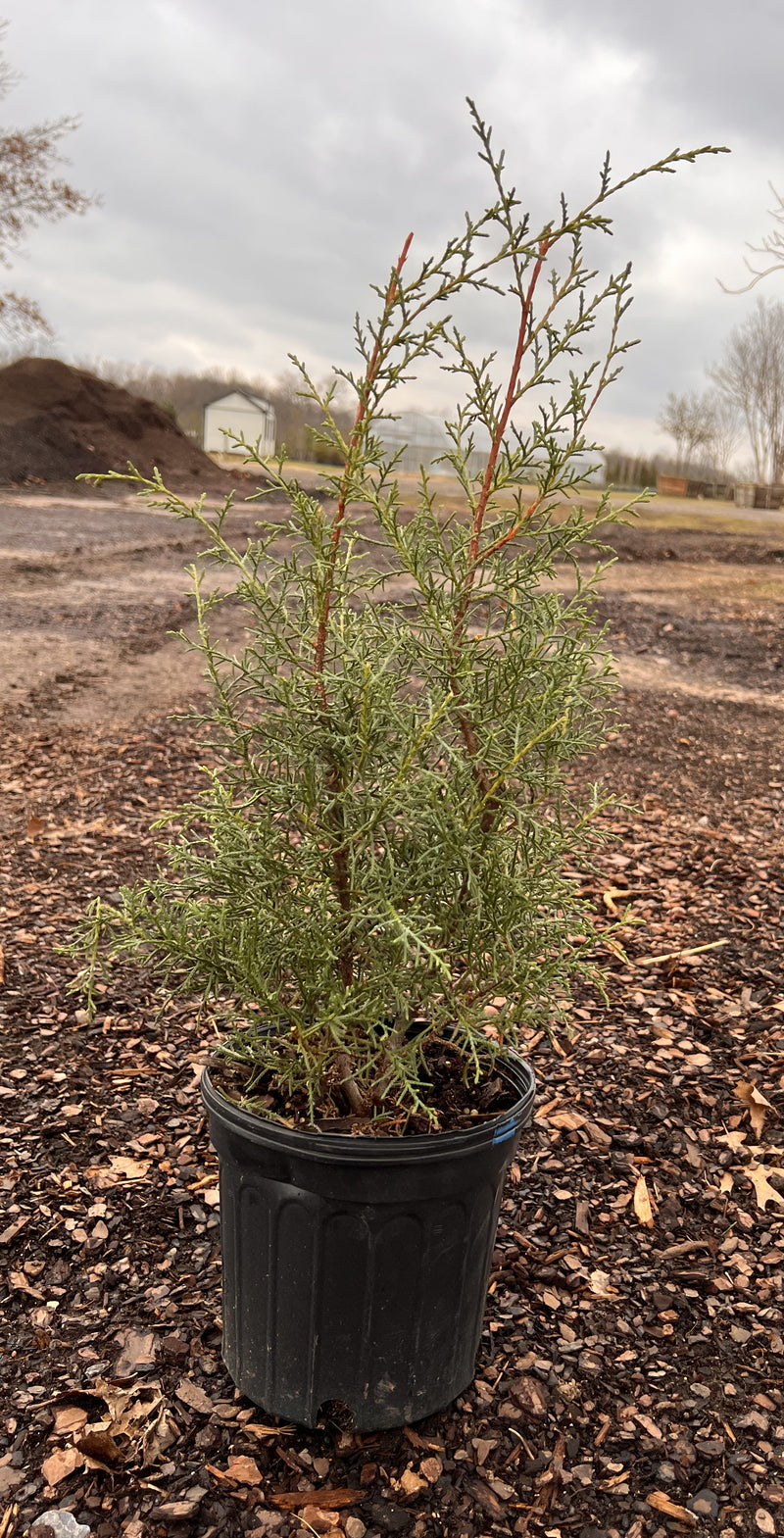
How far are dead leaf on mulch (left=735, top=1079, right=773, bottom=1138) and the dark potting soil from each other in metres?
1.21

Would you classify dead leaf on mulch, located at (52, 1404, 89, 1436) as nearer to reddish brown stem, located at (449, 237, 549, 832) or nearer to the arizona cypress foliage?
the arizona cypress foliage

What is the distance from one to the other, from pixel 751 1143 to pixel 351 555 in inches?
77.4

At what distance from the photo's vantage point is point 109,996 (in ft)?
11.2

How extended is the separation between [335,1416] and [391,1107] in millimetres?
562

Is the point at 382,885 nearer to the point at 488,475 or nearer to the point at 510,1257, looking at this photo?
the point at 488,475

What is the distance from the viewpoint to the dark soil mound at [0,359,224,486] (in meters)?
21.7

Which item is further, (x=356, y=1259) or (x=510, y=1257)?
(x=510, y=1257)

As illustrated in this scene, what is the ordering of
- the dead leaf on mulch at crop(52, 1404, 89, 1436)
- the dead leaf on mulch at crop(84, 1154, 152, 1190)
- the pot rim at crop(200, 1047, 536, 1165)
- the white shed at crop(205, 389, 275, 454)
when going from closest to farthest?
the pot rim at crop(200, 1047, 536, 1165) → the dead leaf on mulch at crop(52, 1404, 89, 1436) → the dead leaf on mulch at crop(84, 1154, 152, 1190) → the white shed at crop(205, 389, 275, 454)

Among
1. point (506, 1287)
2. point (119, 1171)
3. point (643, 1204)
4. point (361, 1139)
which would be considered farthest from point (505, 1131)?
point (119, 1171)

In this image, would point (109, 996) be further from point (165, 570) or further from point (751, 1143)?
point (165, 570)

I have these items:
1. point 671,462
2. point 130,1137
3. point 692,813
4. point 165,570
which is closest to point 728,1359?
point 130,1137

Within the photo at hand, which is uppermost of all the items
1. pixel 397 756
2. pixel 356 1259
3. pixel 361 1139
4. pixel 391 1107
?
pixel 397 756

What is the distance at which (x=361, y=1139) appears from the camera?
1673 mm

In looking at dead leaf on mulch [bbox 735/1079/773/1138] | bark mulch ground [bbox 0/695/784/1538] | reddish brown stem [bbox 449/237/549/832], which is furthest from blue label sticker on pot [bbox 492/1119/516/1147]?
dead leaf on mulch [bbox 735/1079/773/1138]
